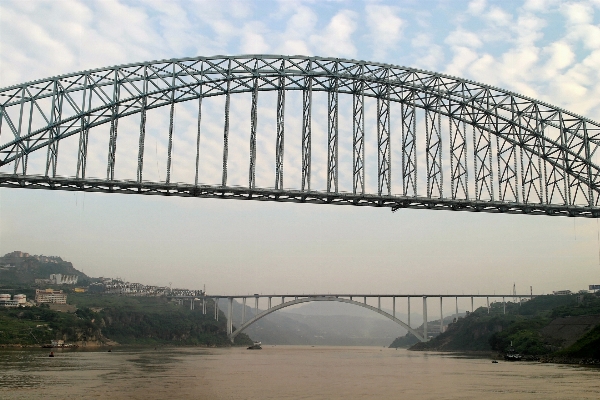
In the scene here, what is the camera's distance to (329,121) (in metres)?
46.6

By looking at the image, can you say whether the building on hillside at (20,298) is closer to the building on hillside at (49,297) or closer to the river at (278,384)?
the building on hillside at (49,297)

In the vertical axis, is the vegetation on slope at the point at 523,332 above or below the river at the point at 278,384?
above

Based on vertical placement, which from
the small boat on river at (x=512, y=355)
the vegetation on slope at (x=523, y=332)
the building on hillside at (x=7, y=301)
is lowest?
the small boat on river at (x=512, y=355)

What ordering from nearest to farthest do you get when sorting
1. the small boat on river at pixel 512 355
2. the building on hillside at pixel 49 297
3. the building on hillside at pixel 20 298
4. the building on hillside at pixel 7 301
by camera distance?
the small boat on river at pixel 512 355
the building on hillside at pixel 7 301
the building on hillside at pixel 20 298
the building on hillside at pixel 49 297

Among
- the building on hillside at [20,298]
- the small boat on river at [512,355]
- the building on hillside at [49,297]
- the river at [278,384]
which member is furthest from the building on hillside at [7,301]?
the small boat on river at [512,355]

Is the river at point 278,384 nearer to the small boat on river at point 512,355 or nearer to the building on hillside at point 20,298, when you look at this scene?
the small boat on river at point 512,355

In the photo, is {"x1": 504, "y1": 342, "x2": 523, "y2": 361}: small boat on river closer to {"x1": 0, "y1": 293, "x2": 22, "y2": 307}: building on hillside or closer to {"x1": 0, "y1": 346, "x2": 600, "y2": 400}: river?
{"x1": 0, "y1": 346, "x2": 600, "y2": 400}: river

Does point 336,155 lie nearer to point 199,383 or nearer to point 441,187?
point 441,187

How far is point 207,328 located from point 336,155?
11060 centimetres

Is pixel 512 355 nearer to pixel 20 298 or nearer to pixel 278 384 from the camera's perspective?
pixel 278 384

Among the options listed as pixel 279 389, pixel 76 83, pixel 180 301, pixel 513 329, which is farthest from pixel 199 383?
pixel 180 301

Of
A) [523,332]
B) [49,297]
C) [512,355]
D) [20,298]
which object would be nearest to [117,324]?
[49,297]

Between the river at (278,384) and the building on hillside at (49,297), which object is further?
the building on hillside at (49,297)

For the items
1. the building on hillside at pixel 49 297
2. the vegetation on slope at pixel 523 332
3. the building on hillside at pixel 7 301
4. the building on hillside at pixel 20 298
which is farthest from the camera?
the building on hillside at pixel 49 297
